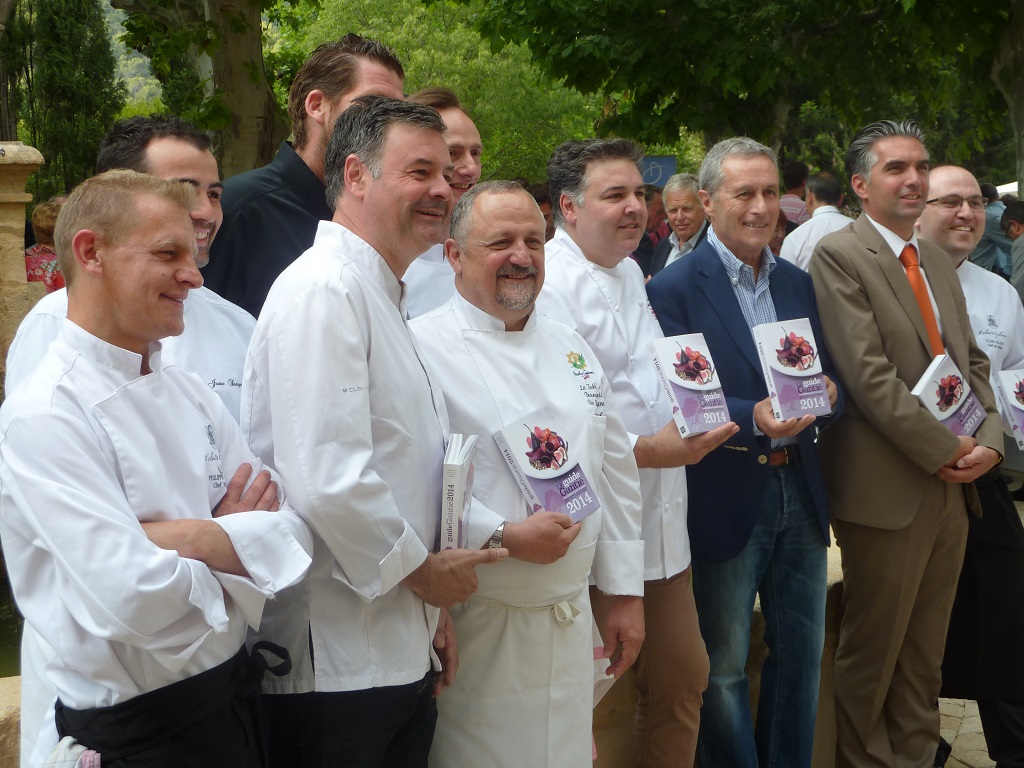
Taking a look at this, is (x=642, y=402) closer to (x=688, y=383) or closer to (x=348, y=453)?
(x=688, y=383)

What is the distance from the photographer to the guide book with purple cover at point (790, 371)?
3.48m

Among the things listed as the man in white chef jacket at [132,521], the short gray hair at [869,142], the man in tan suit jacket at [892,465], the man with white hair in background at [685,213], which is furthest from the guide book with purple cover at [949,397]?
the man with white hair in background at [685,213]

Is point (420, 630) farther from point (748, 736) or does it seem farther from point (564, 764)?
point (748, 736)

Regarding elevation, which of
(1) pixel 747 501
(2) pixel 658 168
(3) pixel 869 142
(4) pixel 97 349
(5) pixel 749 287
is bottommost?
(1) pixel 747 501

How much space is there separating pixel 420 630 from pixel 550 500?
0.46 meters

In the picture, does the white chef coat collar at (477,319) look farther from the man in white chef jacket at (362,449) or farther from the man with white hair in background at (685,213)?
the man with white hair in background at (685,213)

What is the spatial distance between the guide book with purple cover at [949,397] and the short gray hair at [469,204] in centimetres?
170

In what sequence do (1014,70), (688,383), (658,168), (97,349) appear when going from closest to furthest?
(97,349) < (688,383) < (1014,70) < (658,168)

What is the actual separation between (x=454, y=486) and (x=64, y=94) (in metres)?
25.9

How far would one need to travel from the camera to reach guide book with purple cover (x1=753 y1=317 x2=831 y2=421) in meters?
3.48

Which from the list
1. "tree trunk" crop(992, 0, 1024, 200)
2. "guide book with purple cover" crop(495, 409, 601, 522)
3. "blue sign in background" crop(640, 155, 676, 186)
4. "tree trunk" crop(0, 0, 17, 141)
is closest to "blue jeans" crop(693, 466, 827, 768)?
"guide book with purple cover" crop(495, 409, 601, 522)

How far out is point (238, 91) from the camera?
9539 mm

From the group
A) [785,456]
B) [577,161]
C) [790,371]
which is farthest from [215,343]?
[785,456]

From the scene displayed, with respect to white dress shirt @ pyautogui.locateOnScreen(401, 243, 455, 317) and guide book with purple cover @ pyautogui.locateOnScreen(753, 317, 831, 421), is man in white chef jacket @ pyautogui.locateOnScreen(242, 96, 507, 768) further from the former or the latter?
guide book with purple cover @ pyautogui.locateOnScreen(753, 317, 831, 421)
